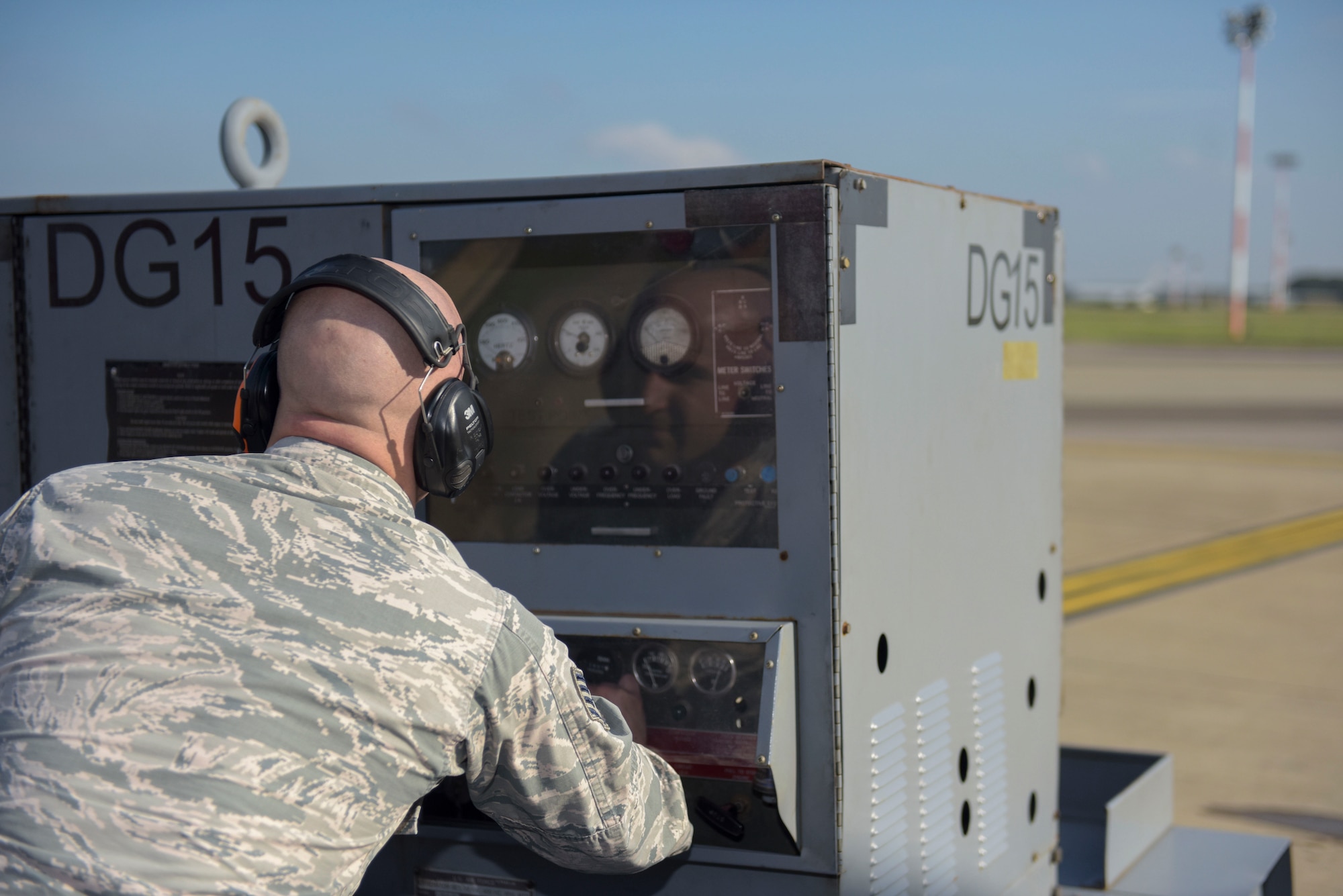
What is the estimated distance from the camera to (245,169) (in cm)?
269

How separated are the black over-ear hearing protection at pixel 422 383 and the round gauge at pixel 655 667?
20.5 inches

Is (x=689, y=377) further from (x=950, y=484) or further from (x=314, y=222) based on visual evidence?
(x=314, y=222)

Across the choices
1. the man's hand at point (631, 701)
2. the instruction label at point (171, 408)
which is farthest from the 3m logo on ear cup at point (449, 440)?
the instruction label at point (171, 408)

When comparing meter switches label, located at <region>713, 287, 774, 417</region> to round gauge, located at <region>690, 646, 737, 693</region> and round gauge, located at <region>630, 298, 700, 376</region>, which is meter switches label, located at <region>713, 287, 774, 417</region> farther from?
round gauge, located at <region>690, 646, 737, 693</region>

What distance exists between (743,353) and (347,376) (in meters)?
0.73

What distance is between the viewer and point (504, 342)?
7.34ft

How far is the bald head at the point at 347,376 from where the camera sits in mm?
1569

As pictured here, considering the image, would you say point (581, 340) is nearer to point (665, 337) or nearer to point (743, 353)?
point (665, 337)

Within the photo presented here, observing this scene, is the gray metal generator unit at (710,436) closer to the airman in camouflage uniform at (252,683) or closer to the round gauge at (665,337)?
the round gauge at (665,337)

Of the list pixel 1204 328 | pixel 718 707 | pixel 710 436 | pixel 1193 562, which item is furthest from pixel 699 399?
pixel 1204 328

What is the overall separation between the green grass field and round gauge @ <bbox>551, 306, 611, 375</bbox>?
93.5 ft

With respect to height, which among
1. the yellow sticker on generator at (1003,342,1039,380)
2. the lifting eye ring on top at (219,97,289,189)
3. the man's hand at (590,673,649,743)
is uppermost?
the lifting eye ring on top at (219,97,289,189)

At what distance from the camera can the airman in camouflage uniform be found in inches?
47.9

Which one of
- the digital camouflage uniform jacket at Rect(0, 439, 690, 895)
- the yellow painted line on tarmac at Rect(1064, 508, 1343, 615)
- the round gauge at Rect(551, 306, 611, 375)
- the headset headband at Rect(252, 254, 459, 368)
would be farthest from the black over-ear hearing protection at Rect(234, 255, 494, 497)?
the yellow painted line on tarmac at Rect(1064, 508, 1343, 615)
